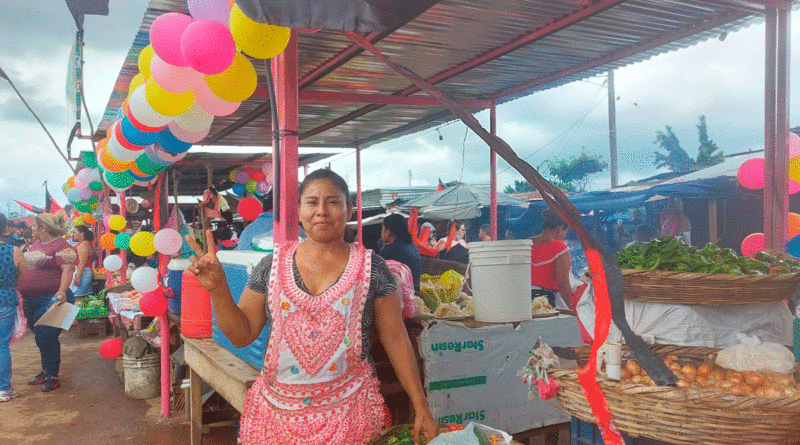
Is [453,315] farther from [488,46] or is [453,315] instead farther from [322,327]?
[488,46]

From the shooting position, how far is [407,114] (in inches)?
327

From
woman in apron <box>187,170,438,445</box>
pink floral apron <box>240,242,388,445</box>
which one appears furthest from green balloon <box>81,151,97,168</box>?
pink floral apron <box>240,242,388,445</box>

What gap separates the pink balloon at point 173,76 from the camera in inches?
132

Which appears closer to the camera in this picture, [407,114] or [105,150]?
[105,150]

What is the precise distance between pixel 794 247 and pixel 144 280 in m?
5.28

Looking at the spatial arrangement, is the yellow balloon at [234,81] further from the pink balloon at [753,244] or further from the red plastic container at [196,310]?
the pink balloon at [753,244]

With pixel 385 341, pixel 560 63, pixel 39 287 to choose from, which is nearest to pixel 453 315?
pixel 385 341

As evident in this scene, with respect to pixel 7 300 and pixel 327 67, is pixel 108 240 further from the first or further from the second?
pixel 327 67

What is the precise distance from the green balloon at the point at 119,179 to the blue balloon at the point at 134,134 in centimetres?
146

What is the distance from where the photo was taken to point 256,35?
2627 millimetres

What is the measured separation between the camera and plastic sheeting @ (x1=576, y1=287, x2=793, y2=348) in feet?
8.21

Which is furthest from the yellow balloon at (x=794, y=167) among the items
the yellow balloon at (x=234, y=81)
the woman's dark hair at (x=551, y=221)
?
the yellow balloon at (x=234, y=81)

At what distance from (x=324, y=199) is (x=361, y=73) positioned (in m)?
4.37

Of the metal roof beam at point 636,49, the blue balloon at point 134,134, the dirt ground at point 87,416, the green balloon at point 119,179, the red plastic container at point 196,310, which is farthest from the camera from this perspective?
the green balloon at point 119,179
